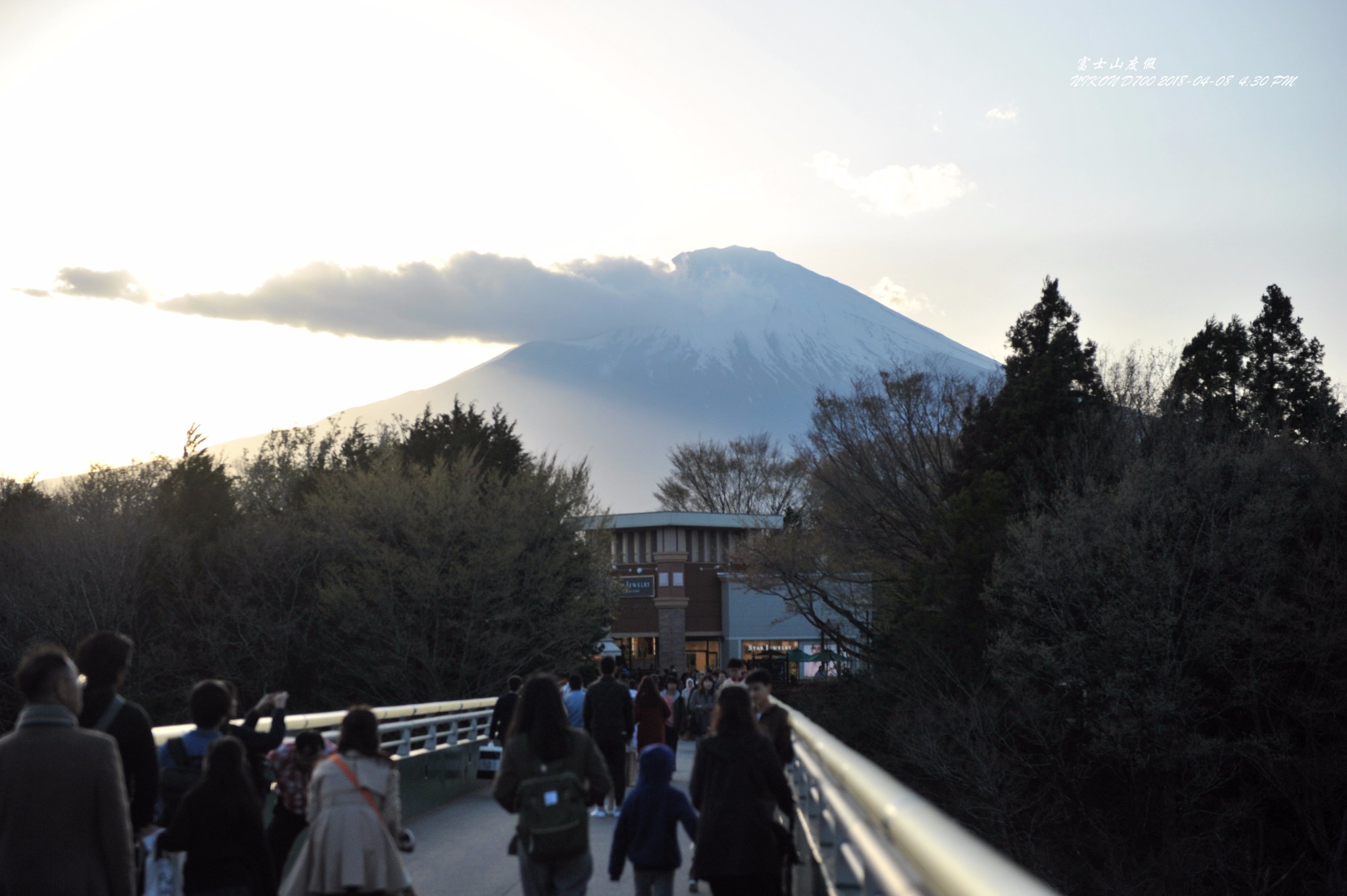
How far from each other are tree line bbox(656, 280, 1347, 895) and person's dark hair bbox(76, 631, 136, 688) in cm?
2636

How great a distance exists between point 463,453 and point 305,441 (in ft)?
116

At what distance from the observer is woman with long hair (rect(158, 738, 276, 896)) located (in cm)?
579

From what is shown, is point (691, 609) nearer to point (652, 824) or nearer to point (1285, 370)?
point (1285, 370)

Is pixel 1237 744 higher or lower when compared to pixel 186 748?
lower

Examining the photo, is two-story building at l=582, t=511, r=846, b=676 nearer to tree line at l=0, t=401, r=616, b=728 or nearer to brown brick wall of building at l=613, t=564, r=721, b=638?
brown brick wall of building at l=613, t=564, r=721, b=638

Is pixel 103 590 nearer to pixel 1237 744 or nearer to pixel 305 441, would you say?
pixel 305 441

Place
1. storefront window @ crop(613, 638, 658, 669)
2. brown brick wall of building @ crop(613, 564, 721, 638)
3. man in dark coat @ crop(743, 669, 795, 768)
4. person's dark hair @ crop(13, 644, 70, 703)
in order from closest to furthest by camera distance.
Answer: person's dark hair @ crop(13, 644, 70, 703) < man in dark coat @ crop(743, 669, 795, 768) < storefront window @ crop(613, 638, 658, 669) < brown brick wall of building @ crop(613, 564, 721, 638)

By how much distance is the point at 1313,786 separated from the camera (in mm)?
28547

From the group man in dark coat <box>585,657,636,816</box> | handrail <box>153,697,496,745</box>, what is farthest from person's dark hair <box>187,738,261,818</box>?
man in dark coat <box>585,657,636,816</box>

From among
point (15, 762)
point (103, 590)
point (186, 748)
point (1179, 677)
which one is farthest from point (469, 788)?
point (103, 590)

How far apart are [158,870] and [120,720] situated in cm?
87

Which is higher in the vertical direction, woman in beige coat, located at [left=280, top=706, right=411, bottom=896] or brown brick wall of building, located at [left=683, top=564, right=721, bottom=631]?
woman in beige coat, located at [left=280, top=706, right=411, bottom=896]

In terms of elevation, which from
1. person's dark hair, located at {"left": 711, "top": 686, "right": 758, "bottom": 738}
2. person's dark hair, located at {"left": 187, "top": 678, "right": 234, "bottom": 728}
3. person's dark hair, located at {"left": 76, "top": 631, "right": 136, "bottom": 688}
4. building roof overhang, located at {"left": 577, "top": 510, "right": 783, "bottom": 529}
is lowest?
person's dark hair, located at {"left": 711, "top": 686, "right": 758, "bottom": 738}

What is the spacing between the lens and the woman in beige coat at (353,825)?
576 cm
